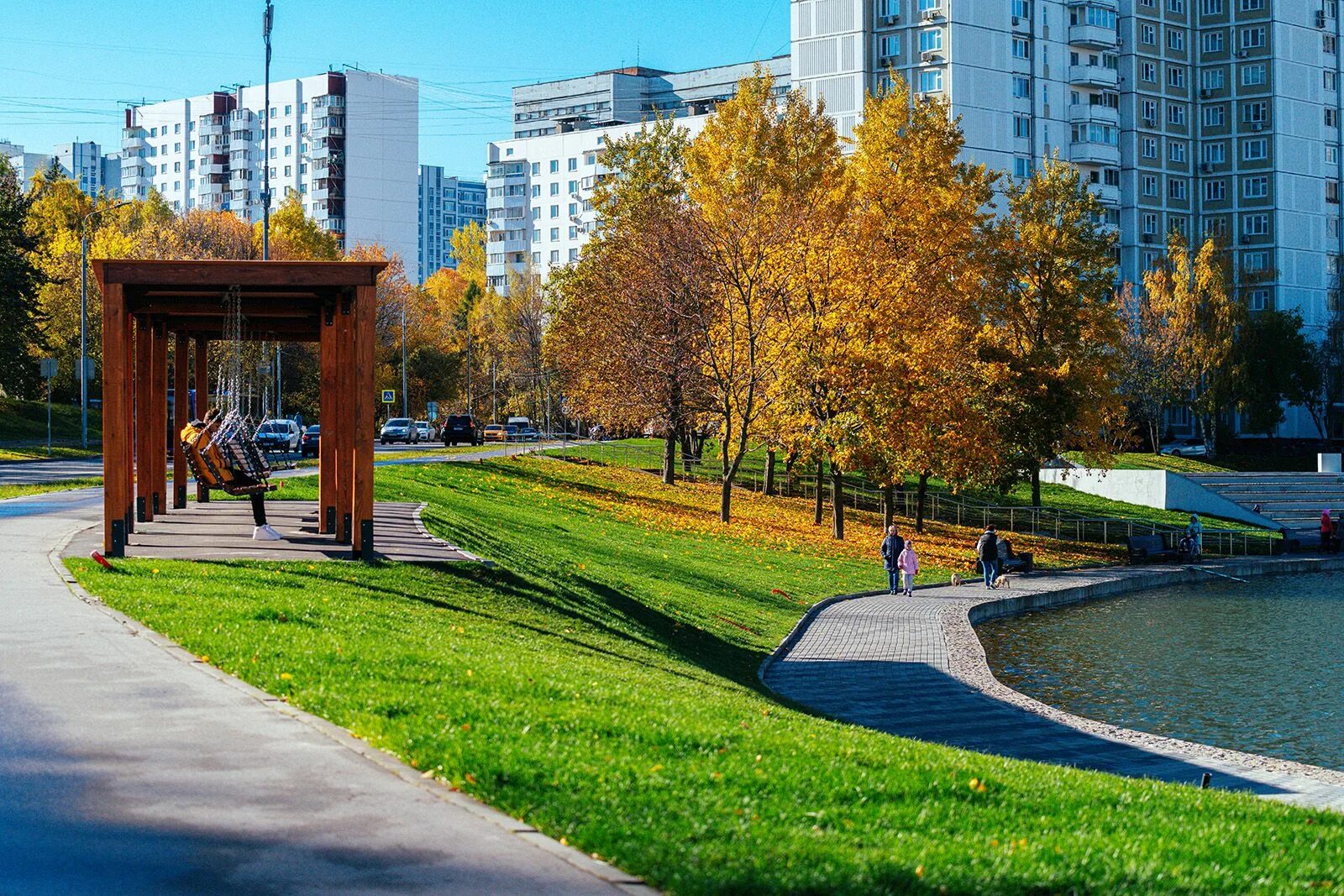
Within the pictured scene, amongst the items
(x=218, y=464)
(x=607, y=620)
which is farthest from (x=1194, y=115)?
(x=218, y=464)

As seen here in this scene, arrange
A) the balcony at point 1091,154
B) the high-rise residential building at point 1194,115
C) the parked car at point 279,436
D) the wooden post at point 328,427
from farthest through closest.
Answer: the balcony at point 1091,154 → the high-rise residential building at point 1194,115 → the parked car at point 279,436 → the wooden post at point 328,427

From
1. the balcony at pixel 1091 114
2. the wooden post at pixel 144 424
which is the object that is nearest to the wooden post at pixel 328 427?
the wooden post at pixel 144 424

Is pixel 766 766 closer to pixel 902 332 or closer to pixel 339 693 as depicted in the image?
pixel 339 693

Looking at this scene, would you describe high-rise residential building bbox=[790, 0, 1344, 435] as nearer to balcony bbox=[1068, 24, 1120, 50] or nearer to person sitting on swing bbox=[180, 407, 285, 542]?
balcony bbox=[1068, 24, 1120, 50]

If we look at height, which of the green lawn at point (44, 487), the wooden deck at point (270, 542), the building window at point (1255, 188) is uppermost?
the building window at point (1255, 188)

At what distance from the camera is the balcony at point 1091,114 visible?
87500mm

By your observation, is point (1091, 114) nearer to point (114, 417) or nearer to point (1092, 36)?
point (1092, 36)

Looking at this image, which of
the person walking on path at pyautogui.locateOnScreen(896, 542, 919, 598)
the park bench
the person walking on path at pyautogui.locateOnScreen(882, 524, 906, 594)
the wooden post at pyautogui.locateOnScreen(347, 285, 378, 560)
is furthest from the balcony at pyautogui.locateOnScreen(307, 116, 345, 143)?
the wooden post at pyautogui.locateOnScreen(347, 285, 378, 560)

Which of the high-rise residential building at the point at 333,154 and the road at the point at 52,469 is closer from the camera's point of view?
the road at the point at 52,469

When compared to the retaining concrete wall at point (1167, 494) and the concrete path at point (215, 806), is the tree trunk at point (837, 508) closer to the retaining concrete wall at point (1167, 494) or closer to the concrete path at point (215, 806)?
the retaining concrete wall at point (1167, 494)

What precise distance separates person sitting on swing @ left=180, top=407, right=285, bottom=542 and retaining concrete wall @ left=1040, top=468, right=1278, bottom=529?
Answer: 40.9 m

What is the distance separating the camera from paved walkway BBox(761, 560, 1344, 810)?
14.1 metres

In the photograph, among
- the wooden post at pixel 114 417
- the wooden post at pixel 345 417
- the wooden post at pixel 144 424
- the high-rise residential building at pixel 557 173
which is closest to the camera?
the wooden post at pixel 114 417

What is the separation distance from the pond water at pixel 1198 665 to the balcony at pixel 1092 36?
58669mm
